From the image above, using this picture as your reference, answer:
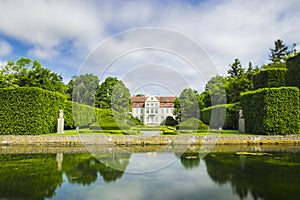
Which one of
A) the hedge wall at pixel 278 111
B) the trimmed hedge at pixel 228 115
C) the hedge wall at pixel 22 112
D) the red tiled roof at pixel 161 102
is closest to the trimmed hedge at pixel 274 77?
the hedge wall at pixel 278 111

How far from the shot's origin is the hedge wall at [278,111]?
11750 millimetres

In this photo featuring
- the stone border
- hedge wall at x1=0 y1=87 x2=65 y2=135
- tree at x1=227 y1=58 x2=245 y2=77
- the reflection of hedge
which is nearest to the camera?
the stone border

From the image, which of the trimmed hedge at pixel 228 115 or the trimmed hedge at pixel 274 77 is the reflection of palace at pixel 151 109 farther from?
the trimmed hedge at pixel 274 77

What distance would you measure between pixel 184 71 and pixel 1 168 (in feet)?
25.4

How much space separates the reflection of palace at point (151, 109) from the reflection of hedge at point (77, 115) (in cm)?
2614

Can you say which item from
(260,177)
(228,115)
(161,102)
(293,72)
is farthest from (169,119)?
(161,102)

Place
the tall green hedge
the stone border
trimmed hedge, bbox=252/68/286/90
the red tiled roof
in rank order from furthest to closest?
the red tiled roof, the tall green hedge, trimmed hedge, bbox=252/68/286/90, the stone border

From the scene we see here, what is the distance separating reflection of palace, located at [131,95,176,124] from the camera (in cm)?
4738

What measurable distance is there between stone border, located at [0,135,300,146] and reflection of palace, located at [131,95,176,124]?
3559 cm

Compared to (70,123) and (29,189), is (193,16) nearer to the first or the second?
(29,189)

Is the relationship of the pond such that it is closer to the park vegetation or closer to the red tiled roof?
the park vegetation

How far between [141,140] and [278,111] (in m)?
7.74

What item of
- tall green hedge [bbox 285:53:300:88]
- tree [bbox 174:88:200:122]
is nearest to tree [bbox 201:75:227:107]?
tree [bbox 174:88:200:122]

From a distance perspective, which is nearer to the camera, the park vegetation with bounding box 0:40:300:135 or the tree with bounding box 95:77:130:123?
the park vegetation with bounding box 0:40:300:135
